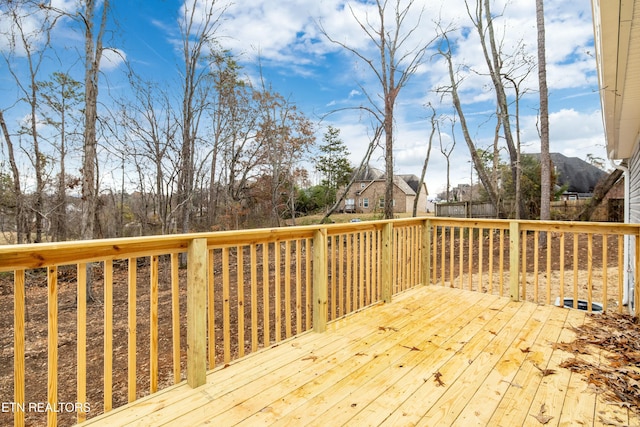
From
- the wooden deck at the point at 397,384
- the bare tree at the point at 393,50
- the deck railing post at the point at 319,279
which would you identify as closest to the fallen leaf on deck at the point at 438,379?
the wooden deck at the point at 397,384

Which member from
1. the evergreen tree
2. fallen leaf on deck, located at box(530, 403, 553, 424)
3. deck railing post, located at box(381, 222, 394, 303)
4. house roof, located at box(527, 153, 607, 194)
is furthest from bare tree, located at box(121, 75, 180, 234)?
house roof, located at box(527, 153, 607, 194)

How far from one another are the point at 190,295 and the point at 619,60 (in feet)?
10.0

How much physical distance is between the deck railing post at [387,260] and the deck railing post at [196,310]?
7.22 feet

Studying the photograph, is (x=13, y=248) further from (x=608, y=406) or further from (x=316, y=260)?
(x=608, y=406)

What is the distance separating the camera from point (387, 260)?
3.64 metres

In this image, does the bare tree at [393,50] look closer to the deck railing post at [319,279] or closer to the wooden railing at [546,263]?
the wooden railing at [546,263]

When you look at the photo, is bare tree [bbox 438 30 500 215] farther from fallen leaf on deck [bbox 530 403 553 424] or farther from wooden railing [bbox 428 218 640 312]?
fallen leaf on deck [bbox 530 403 553 424]

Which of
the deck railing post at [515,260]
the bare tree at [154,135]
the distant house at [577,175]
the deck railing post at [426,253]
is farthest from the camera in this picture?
the distant house at [577,175]

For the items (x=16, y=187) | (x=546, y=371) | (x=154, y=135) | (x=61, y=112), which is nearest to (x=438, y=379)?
(x=546, y=371)

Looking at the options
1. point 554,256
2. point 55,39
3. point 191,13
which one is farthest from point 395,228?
point 191,13

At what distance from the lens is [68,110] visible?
303 inches

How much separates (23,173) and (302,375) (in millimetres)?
8514

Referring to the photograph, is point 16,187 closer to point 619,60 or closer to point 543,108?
point 619,60

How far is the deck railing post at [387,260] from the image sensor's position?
3617 millimetres
